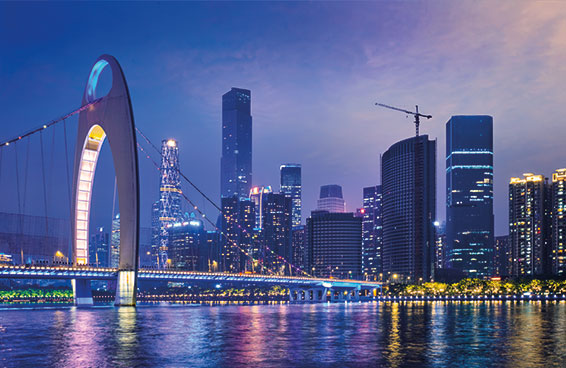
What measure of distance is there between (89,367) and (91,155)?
69.3m

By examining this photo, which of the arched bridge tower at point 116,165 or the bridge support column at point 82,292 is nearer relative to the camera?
the arched bridge tower at point 116,165

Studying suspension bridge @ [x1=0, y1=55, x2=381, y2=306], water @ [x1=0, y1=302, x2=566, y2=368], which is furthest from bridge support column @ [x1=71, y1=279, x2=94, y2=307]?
water @ [x1=0, y1=302, x2=566, y2=368]

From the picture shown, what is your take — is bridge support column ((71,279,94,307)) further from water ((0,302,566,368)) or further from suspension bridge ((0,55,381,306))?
water ((0,302,566,368))

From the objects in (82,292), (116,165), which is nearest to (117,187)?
(116,165)

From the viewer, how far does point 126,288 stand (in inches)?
3499

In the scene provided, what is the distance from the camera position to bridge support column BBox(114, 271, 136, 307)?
3410 inches

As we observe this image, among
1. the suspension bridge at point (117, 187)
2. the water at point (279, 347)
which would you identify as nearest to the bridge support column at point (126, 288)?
the suspension bridge at point (117, 187)

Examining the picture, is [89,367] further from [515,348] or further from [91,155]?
[91,155]

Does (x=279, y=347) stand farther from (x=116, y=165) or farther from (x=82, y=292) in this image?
(x=82, y=292)

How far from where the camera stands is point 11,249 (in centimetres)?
12662

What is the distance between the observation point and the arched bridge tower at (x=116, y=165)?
84.8 meters

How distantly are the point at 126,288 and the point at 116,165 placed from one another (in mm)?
16382

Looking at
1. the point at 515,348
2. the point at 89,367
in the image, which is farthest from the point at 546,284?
the point at 89,367

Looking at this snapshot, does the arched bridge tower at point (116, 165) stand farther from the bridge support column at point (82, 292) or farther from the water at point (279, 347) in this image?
the water at point (279, 347)
